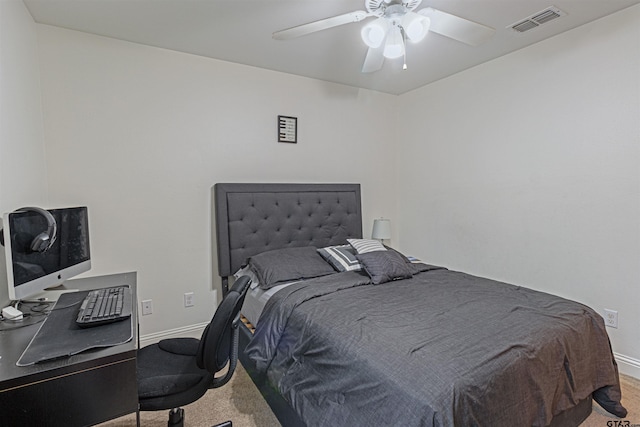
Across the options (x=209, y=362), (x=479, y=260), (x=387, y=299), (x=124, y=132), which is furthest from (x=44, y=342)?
(x=479, y=260)

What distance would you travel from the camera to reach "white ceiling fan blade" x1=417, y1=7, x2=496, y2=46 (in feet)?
5.68

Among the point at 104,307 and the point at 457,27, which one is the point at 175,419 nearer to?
the point at 104,307

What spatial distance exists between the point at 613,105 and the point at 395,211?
226cm

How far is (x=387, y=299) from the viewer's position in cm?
213

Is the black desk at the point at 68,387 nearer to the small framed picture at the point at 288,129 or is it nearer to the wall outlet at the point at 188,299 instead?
the wall outlet at the point at 188,299

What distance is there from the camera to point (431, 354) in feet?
4.66

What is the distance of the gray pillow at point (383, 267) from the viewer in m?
2.53

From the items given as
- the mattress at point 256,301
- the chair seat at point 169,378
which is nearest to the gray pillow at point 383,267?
the mattress at point 256,301

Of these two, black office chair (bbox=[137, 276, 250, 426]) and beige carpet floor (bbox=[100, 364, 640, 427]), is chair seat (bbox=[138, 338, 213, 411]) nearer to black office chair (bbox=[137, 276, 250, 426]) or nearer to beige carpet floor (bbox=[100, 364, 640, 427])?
black office chair (bbox=[137, 276, 250, 426])

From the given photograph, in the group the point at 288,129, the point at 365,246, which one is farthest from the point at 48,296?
the point at 288,129

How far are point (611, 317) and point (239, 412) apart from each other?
2676 mm

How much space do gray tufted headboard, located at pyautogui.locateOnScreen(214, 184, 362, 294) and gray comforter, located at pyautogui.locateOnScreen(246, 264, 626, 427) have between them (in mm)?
873

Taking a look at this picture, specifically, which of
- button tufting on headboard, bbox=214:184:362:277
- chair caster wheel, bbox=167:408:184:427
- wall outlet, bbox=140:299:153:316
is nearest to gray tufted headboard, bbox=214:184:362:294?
button tufting on headboard, bbox=214:184:362:277

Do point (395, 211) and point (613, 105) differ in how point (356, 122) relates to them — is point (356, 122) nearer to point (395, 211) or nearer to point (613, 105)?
point (395, 211)
